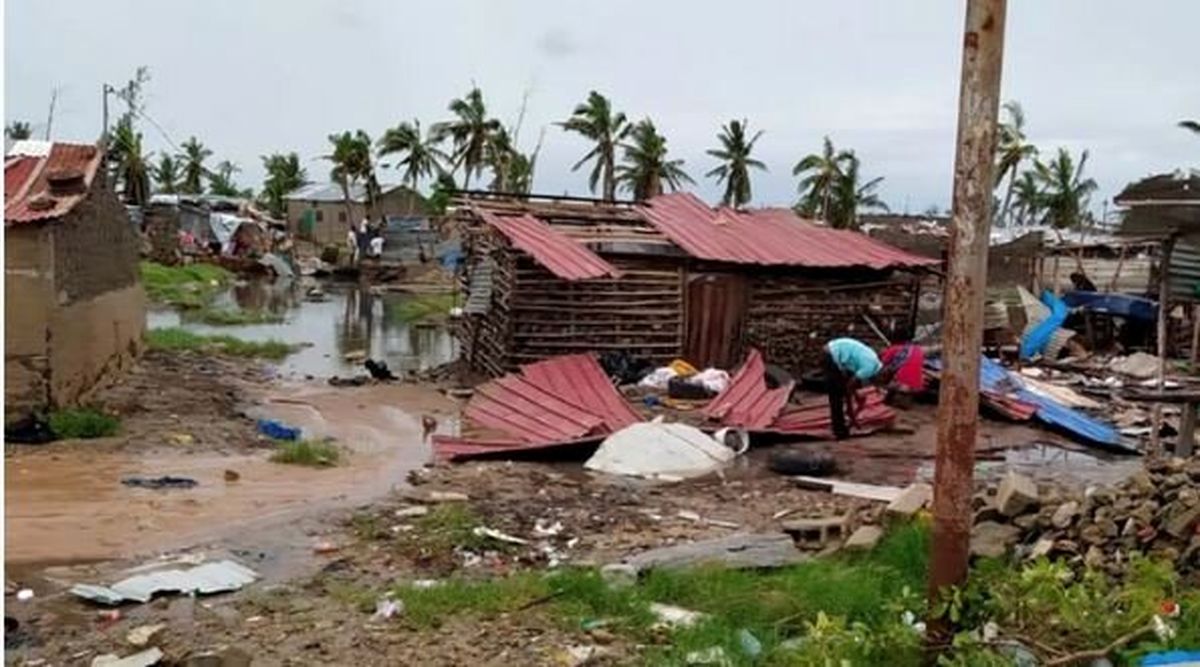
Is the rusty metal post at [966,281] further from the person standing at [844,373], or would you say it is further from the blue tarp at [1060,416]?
the blue tarp at [1060,416]

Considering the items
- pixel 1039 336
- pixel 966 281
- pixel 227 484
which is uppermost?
pixel 966 281

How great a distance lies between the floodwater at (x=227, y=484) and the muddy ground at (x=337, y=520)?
3 cm

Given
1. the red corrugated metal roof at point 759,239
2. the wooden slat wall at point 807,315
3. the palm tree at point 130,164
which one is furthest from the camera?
the palm tree at point 130,164

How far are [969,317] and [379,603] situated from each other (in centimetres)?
354

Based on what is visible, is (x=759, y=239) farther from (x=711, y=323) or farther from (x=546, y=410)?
(x=546, y=410)

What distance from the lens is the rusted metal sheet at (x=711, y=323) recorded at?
57.1ft

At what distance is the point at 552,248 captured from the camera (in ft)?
53.5

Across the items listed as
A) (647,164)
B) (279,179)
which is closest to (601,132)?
(647,164)

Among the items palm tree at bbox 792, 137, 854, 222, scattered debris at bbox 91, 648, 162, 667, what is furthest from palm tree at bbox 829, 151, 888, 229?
scattered debris at bbox 91, 648, 162, 667

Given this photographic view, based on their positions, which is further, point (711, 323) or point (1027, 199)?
point (1027, 199)

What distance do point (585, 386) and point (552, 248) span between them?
3.50 metres

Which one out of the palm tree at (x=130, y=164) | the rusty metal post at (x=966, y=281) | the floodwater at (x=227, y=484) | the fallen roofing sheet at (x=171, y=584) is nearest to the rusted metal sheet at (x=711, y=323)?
the floodwater at (x=227, y=484)

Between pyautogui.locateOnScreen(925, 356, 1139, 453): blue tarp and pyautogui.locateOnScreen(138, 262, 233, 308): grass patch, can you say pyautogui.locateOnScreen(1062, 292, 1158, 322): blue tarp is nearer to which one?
pyautogui.locateOnScreen(925, 356, 1139, 453): blue tarp

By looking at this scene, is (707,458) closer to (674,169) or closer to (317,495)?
(317,495)
